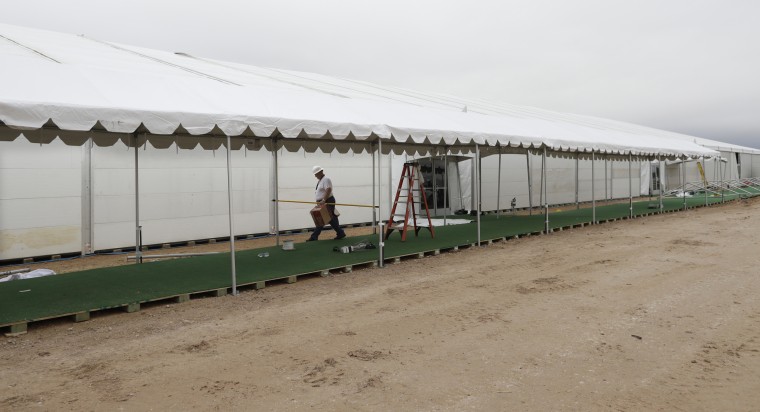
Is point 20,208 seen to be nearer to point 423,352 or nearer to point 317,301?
point 317,301

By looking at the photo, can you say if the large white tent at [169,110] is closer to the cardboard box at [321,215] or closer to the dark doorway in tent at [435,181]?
the cardboard box at [321,215]

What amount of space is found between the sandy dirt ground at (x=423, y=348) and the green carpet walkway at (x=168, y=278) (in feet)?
0.90

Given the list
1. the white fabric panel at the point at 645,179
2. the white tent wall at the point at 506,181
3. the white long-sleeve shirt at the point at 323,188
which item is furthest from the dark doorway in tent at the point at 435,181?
the white fabric panel at the point at 645,179

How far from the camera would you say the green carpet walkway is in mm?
6262

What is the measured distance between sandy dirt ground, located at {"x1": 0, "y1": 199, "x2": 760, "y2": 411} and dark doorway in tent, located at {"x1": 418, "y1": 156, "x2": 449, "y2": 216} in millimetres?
11192

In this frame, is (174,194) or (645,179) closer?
(174,194)

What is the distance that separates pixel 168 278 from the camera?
7.95 m

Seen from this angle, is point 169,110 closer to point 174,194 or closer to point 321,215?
point 321,215

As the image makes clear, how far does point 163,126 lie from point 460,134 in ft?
19.4

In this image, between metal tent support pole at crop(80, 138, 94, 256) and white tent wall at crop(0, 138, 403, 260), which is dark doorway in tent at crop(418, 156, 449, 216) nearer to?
white tent wall at crop(0, 138, 403, 260)

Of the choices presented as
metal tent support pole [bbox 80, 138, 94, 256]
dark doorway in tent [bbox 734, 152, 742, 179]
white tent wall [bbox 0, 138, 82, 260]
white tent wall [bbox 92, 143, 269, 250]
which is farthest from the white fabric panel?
white tent wall [bbox 0, 138, 82, 260]

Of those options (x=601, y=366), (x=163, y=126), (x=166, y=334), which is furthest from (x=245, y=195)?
(x=601, y=366)

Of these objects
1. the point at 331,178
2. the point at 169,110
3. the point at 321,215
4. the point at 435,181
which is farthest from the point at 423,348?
the point at 435,181

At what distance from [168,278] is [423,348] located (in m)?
4.78
